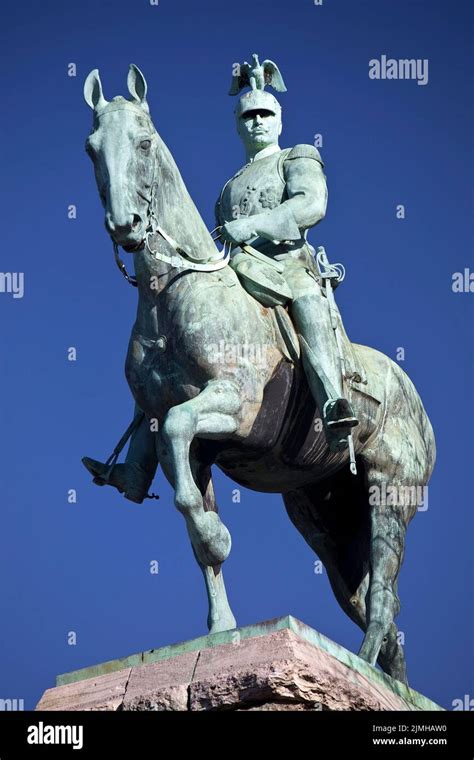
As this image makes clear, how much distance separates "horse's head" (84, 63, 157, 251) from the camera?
17.7m

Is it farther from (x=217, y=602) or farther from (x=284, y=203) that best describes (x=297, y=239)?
(x=217, y=602)

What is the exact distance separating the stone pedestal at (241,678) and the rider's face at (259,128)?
5.39 meters

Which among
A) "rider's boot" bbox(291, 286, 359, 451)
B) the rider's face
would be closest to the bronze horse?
"rider's boot" bbox(291, 286, 359, 451)

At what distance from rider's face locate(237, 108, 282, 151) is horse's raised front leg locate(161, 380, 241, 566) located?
3259 mm

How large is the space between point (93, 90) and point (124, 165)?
1.07 metres

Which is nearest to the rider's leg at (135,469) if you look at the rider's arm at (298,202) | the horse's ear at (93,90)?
the rider's arm at (298,202)

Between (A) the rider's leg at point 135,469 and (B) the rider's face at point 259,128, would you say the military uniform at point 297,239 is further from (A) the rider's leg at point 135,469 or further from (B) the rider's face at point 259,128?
(A) the rider's leg at point 135,469

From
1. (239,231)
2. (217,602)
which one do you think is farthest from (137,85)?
(217,602)

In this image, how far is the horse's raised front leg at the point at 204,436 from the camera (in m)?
17.2

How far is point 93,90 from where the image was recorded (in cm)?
1845
